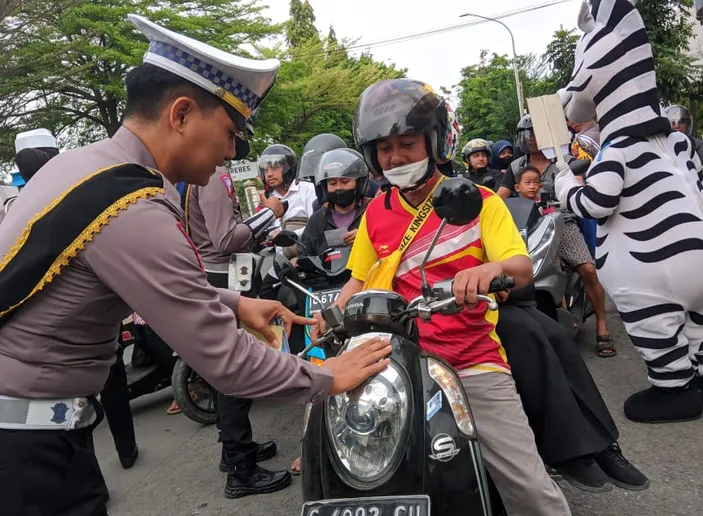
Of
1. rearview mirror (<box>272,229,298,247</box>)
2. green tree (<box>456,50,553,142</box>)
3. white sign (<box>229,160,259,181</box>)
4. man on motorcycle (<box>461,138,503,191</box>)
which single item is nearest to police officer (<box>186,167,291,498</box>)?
rearview mirror (<box>272,229,298,247</box>)

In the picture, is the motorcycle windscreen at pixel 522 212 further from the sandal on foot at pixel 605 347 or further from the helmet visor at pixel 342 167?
the sandal on foot at pixel 605 347

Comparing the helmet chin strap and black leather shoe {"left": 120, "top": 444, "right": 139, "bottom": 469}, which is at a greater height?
the helmet chin strap

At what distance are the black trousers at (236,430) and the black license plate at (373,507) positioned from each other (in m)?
1.81

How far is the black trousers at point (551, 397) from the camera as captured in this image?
2246mm

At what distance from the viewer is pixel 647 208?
3371 mm

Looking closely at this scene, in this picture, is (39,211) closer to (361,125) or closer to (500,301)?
(361,125)

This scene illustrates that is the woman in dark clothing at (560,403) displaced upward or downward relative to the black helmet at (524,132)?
downward

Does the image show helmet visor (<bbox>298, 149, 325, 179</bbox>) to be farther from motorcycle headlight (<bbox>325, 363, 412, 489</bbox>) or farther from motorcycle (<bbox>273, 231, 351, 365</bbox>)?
motorcycle headlight (<bbox>325, 363, 412, 489</bbox>)

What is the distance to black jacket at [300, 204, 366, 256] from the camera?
13.5ft

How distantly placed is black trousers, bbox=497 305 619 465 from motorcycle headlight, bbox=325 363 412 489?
796 mm

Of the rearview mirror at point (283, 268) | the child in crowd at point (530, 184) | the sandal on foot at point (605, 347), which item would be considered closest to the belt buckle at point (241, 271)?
the rearview mirror at point (283, 268)

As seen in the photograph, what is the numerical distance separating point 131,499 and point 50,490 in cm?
218

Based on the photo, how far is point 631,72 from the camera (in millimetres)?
3387

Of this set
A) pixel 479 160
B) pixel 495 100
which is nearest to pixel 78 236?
pixel 479 160
